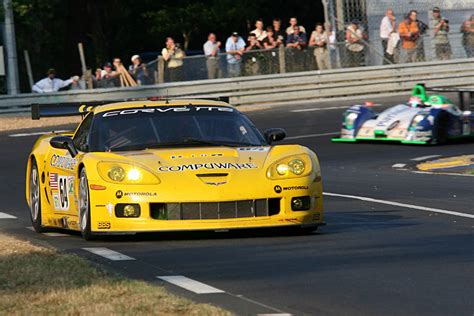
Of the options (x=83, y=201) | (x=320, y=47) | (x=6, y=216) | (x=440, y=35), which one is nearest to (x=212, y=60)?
(x=320, y=47)

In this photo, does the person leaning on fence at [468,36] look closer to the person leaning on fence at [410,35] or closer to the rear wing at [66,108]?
the person leaning on fence at [410,35]

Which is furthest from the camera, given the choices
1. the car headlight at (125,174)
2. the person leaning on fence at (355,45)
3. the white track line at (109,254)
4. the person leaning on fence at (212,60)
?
the person leaning on fence at (355,45)

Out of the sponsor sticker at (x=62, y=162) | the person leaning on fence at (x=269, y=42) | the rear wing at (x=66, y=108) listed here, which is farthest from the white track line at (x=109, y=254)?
the person leaning on fence at (x=269, y=42)

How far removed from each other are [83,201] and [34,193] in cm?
205

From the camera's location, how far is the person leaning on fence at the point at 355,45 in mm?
35469

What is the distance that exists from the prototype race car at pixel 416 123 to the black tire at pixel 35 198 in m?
12.3

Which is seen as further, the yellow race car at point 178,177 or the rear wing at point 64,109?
the rear wing at point 64,109

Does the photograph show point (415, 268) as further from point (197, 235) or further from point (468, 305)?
point (197, 235)

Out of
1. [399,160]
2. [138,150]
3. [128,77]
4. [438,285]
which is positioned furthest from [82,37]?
[438,285]

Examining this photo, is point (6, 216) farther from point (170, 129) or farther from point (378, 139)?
point (378, 139)

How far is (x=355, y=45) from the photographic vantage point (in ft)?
117

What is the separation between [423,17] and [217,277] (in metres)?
27.4

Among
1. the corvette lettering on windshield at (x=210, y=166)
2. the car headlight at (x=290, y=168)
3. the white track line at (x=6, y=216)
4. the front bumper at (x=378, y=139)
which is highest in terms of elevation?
the corvette lettering on windshield at (x=210, y=166)

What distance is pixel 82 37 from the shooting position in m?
54.1
